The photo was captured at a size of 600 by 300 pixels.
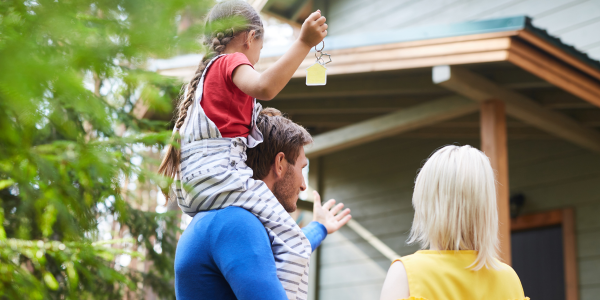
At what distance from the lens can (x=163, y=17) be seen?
0.46 meters

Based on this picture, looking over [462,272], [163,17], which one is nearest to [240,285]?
[462,272]

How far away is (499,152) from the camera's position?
11.7 feet

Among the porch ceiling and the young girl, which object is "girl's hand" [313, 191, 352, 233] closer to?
the young girl

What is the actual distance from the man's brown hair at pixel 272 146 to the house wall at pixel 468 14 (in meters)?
3.97

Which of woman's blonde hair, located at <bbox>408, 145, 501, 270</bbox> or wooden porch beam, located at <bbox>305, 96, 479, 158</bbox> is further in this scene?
wooden porch beam, located at <bbox>305, 96, 479, 158</bbox>

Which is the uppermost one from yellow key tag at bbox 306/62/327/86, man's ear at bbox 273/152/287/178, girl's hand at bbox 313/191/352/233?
yellow key tag at bbox 306/62/327/86

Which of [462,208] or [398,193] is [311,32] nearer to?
[462,208]

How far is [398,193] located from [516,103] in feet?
7.05

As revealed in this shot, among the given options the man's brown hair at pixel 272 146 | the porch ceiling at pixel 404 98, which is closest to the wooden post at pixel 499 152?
the porch ceiling at pixel 404 98

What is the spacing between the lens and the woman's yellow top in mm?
1476

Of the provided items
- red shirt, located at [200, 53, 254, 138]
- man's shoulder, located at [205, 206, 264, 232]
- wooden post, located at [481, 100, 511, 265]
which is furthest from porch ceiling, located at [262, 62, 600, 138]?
man's shoulder, located at [205, 206, 264, 232]

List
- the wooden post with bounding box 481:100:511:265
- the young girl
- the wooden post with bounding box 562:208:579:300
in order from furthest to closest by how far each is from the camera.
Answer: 1. the wooden post with bounding box 562:208:579:300
2. the wooden post with bounding box 481:100:511:265
3. the young girl

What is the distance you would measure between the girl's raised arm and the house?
1.83m

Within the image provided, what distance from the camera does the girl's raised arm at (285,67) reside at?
47.4 inches
